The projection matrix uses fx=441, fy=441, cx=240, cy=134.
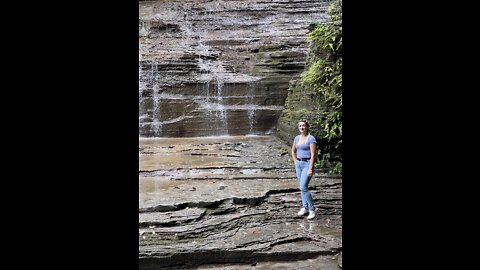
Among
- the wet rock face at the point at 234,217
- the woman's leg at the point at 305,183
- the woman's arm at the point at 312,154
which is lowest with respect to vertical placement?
the wet rock face at the point at 234,217

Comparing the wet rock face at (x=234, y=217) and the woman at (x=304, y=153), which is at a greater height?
the woman at (x=304, y=153)

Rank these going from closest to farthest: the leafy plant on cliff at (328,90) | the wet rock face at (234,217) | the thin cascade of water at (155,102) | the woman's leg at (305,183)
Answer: the wet rock face at (234,217)
the woman's leg at (305,183)
the leafy plant on cliff at (328,90)
the thin cascade of water at (155,102)

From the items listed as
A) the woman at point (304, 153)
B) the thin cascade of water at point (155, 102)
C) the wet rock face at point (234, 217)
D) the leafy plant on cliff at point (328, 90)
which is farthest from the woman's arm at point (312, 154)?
the thin cascade of water at point (155, 102)

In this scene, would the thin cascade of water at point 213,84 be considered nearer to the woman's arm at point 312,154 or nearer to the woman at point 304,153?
the woman at point 304,153

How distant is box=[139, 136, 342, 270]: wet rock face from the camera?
4746mm

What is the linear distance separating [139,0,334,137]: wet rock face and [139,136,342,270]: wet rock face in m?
4.45

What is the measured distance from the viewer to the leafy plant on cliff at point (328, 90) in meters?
8.32

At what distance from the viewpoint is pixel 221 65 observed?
1497cm

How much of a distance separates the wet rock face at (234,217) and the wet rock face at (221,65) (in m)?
4.45

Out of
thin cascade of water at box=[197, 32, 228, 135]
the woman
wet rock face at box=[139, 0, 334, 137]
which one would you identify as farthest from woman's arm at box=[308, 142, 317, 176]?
thin cascade of water at box=[197, 32, 228, 135]

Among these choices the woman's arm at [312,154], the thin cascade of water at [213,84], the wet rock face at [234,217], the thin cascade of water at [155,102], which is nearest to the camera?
the wet rock face at [234,217]

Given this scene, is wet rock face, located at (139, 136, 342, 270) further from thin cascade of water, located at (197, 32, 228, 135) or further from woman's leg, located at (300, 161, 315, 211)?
thin cascade of water, located at (197, 32, 228, 135)
